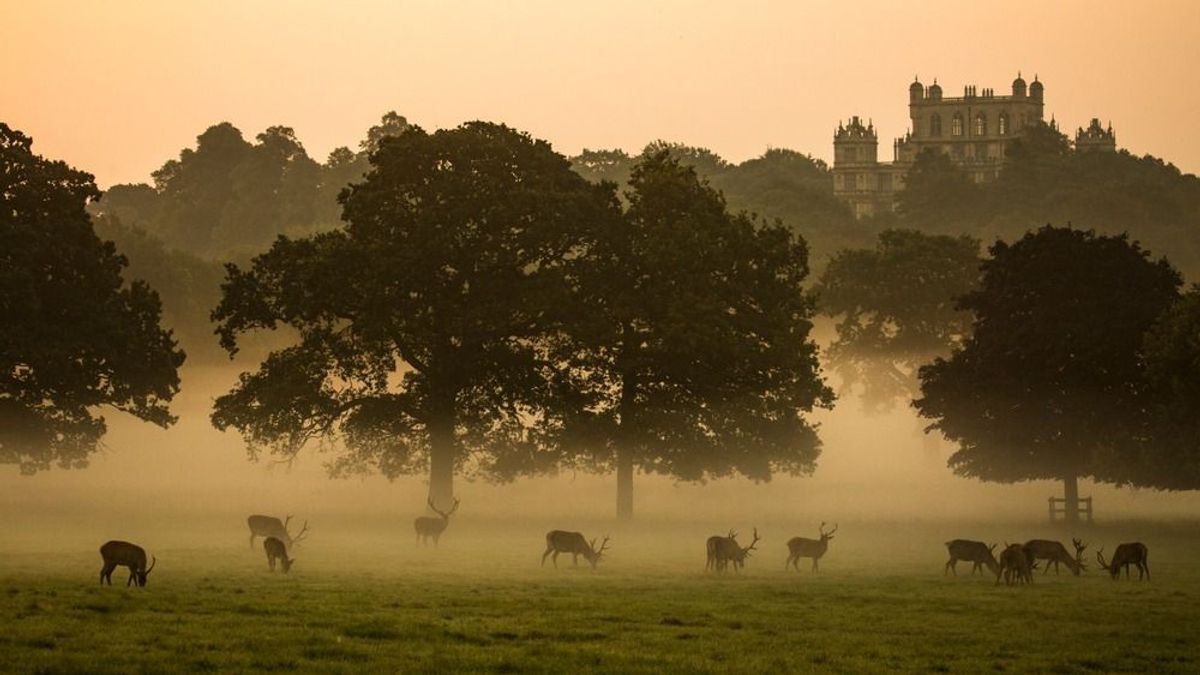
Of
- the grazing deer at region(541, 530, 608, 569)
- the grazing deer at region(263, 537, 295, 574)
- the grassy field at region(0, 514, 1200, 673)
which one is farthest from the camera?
the grazing deer at region(541, 530, 608, 569)

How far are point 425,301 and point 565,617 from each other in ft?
116

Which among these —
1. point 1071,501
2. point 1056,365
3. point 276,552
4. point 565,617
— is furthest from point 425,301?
point 565,617

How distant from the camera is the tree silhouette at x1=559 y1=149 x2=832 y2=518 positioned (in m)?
70.2

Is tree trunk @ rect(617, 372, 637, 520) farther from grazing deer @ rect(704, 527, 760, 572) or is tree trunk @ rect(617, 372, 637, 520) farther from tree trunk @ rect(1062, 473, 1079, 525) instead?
grazing deer @ rect(704, 527, 760, 572)

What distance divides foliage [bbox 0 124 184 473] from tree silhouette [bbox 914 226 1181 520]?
1228 inches

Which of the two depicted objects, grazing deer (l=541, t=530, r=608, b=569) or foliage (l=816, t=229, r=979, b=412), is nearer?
grazing deer (l=541, t=530, r=608, b=569)

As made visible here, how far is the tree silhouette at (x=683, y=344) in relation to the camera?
70.2m

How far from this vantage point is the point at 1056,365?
7294 cm

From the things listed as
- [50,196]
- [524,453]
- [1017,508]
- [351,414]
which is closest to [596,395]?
[524,453]

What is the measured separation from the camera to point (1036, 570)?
170 feet

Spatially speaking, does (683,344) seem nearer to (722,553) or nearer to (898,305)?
(722,553)

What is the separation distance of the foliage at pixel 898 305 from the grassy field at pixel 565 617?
189 ft

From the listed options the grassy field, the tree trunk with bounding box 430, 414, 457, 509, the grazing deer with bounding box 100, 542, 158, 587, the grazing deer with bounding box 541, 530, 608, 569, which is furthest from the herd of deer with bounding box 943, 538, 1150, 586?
the tree trunk with bounding box 430, 414, 457, 509

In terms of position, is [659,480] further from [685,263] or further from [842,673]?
[842,673]
